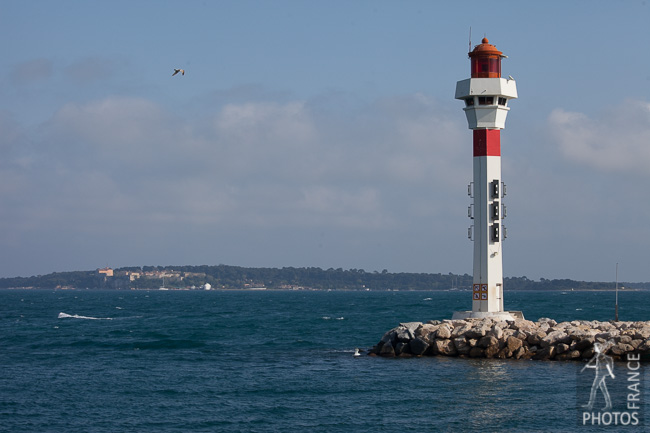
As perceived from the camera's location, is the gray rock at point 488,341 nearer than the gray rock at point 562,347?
No

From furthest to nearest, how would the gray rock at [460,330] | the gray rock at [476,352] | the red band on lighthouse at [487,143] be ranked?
the red band on lighthouse at [487,143], the gray rock at [460,330], the gray rock at [476,352]

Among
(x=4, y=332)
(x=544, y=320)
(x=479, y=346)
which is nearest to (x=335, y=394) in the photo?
(x=479, y=346)

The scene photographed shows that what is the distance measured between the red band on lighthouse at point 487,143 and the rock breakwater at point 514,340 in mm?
8289

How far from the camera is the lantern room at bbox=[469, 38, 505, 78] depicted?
41.8 m

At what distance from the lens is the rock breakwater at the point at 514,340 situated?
36750 millimetres

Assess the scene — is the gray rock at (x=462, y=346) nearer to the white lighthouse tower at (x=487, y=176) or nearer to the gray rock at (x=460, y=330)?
the gray rock at (x=460, y=330)

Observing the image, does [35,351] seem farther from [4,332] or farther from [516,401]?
[516,401]

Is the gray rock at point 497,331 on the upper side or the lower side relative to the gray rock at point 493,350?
upper

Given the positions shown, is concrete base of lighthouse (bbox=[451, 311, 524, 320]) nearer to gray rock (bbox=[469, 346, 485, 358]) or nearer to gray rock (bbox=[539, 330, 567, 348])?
gray rock (bbox=[469, 346, 485, 358])

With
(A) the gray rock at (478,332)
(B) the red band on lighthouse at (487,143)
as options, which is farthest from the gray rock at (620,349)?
(B) the red band on lighthouse at (487,143)

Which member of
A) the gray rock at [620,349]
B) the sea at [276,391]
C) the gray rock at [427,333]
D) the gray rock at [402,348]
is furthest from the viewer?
the gray rock at [402,348]

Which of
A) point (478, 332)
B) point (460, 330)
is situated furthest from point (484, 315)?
point (478, 332)

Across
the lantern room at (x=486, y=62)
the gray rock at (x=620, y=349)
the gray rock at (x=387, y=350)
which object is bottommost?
the gray rock at (x=387, y=350)

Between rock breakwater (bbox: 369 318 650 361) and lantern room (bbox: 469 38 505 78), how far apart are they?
1235 centimetres
